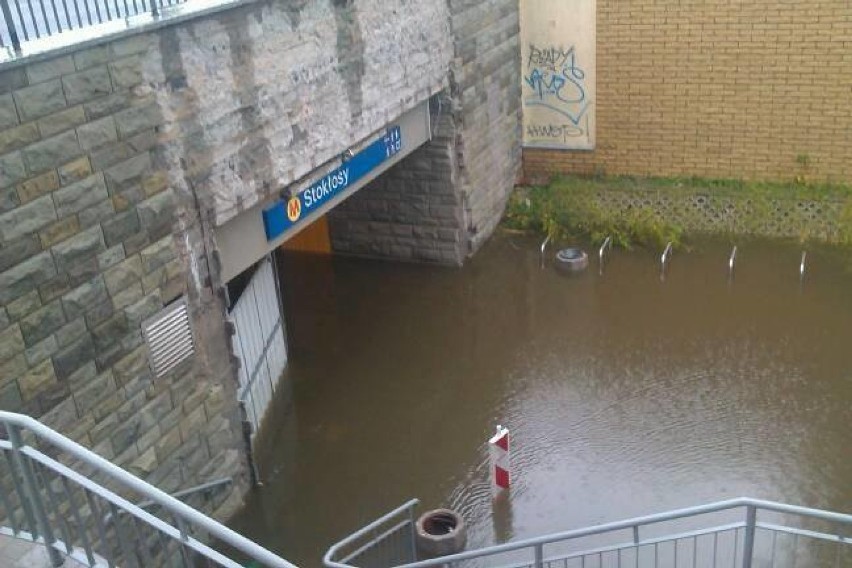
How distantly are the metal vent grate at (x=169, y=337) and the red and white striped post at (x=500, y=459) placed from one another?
2638mm

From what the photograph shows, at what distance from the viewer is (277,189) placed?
26.1 feet

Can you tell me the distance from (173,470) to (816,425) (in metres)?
5.88

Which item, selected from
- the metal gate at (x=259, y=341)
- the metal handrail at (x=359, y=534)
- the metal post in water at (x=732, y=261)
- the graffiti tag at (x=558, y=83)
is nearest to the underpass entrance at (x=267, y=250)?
the metal gate at (x=259, y=341)

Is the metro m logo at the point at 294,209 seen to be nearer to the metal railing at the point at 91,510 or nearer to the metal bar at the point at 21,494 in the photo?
the metal railing at the point at 91,510

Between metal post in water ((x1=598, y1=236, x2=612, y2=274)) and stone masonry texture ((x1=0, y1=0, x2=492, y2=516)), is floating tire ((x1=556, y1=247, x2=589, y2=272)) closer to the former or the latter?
metal post in water ((x1=598, y1=236, x2=612, y2=274))

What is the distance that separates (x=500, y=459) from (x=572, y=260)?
15.8 ft

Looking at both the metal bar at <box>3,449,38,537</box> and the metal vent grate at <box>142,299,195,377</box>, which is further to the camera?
the metal vent grate at <box>142,299,195,377</box>

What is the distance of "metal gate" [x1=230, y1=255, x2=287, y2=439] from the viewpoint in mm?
7934

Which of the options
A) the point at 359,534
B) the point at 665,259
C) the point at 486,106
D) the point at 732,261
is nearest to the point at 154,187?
the point at 359,534

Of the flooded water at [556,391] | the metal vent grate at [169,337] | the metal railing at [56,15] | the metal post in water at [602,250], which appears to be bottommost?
the flooded water at [556,391]

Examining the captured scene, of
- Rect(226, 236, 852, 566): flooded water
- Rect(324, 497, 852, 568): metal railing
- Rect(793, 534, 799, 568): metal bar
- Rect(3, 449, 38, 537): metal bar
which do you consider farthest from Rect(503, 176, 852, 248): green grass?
Rect(3, 449, 38, 537): metal bar

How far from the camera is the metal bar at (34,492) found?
162 inches

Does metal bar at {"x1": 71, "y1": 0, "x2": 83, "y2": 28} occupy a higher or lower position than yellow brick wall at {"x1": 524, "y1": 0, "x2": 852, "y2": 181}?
higher

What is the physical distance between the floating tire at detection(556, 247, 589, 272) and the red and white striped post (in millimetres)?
4608
